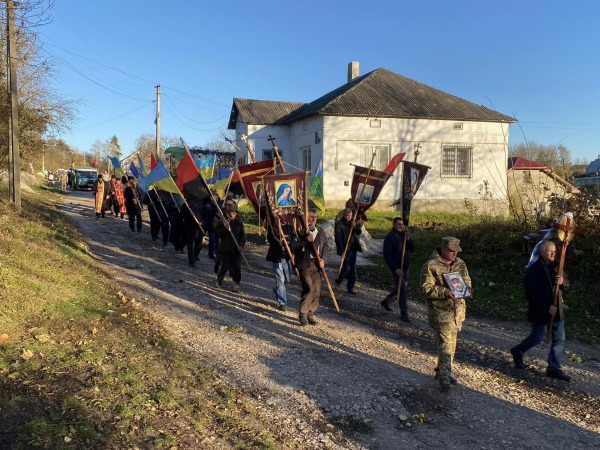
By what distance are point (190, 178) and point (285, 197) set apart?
10.8ft

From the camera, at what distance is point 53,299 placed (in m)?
7.07

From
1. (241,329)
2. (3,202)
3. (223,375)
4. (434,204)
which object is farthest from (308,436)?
(434,204)

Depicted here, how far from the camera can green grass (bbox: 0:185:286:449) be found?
3863 millimetres

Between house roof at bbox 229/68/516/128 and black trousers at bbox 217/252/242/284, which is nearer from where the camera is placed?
black trousers at bbox 217/252/242/284

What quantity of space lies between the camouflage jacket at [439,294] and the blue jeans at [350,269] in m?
4.13

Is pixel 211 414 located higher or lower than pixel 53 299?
lower

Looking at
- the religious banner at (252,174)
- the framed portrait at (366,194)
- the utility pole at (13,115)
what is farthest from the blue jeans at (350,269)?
the utility pole at (13,115)

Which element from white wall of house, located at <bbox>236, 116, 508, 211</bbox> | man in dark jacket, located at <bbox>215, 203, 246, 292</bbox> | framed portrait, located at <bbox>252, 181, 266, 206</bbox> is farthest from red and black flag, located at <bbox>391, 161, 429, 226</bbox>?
white wall of house, located at <bbox>236, 116, 508, 211</bbox>

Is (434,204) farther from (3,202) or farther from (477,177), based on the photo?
(3,202)

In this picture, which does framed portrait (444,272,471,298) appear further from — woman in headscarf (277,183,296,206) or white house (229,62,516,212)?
white house (229,62,516,212)

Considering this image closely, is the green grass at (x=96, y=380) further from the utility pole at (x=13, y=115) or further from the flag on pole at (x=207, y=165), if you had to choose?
the flag on pole at (x=207, y=165)

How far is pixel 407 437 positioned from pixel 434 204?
62.2 feet

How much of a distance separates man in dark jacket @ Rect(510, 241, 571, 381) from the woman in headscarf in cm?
391

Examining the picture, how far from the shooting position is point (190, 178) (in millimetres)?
10719
